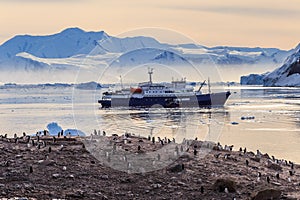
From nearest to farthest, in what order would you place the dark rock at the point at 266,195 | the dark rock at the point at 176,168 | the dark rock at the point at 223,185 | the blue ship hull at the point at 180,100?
the dark rock at the point at 266,195
the dark rock at the point at 223,185
the dark rock at the point at 176,168
the blue ship hull at the point at 180,100

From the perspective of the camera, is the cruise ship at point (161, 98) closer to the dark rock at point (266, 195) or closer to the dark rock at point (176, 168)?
the dark rock at point (176, 168)

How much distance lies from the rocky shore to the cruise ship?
218 feet

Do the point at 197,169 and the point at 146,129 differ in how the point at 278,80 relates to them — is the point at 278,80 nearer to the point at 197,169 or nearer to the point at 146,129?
the point at 146,129

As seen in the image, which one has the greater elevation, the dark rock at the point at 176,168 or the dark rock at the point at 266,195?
the dark rock at the point at 176,168

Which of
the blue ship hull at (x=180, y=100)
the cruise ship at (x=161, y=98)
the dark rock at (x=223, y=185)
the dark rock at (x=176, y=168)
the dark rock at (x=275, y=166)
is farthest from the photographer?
the cruise ship at (x=161, y=98)

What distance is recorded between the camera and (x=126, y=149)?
17953mm

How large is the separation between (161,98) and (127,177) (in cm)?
7390

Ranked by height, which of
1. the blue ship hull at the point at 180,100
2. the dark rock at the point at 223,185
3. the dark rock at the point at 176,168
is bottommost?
the blue ship hull at the point at 180,100

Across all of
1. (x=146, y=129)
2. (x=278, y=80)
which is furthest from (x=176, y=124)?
(x=278, y=80)

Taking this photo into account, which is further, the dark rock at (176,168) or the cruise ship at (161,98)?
the cruise ship at (161,98)

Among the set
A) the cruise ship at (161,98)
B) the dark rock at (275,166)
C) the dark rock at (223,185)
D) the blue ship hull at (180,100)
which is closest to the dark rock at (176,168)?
the dark rock at (223,185)

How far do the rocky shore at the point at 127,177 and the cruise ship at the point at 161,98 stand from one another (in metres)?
66.4

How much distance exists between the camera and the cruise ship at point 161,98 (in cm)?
8694

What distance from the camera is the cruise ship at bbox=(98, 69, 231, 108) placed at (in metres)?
86.9
